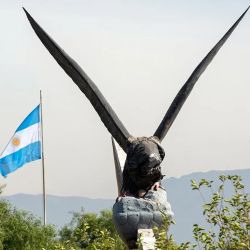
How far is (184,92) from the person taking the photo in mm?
16750

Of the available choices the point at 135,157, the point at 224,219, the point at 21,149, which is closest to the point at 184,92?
the point at 135,157

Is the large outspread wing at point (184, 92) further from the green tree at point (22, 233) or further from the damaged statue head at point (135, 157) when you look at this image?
the green tree at point (22, 233)

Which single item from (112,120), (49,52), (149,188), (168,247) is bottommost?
(168,247)

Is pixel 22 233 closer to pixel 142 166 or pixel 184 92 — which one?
pixel 184 92

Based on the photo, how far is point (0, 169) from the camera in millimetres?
46781

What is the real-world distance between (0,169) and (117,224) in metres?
32.0

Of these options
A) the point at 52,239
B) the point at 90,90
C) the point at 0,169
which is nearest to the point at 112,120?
the point at 90,90

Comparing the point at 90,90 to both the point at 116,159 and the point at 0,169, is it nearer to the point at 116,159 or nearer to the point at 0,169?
the point at 116,159

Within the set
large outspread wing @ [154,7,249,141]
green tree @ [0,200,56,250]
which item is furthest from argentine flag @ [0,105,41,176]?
large outspread wing @ [154,7,249,141]

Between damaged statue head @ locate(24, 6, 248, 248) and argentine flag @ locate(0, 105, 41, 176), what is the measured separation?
29.8 m

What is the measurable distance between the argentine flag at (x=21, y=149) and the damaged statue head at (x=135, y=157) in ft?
97.7

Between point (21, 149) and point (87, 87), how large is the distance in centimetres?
3156

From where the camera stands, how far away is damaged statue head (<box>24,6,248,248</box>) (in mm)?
15172

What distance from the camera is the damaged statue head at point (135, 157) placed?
15.2 metres
